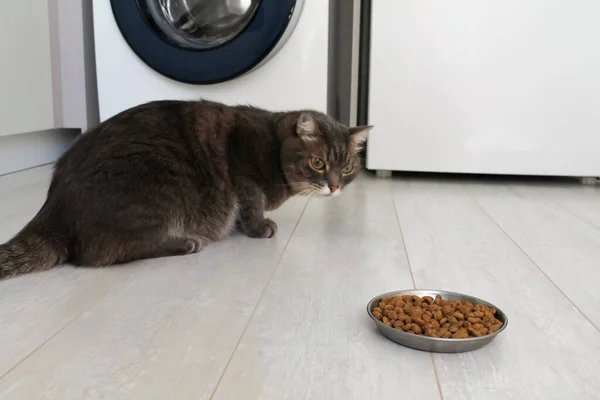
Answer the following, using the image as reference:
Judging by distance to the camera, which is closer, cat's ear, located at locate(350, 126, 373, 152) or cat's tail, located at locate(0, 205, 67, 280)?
cat's tail, located at locate(0, 205, 67, 280)

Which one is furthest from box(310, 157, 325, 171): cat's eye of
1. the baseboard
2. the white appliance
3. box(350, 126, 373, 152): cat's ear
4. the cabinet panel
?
the baseboard

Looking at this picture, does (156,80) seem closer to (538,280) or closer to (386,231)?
(386,231)

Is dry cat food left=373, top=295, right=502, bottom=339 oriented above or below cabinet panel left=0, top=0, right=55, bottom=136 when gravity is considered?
below

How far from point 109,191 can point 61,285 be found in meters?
0.22

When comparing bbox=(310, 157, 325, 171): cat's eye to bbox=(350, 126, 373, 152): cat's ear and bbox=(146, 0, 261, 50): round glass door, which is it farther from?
bbox=(146, 0, 261, 50): round glass door

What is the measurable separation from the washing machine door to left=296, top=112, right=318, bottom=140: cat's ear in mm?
768

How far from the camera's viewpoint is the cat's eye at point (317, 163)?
1.51 meters

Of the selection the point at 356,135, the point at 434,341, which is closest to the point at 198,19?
the point at 356,135

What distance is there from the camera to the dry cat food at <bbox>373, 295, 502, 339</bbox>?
0.90 meters

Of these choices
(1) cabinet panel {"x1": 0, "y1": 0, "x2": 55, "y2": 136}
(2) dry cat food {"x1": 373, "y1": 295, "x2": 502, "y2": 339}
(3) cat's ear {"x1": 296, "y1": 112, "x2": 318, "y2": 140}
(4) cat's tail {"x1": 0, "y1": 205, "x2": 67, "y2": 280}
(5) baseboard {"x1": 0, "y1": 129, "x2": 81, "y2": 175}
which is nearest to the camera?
(2) dry cat food {"x1": 373, "y1": 295, "x2": 502, "y2": 339}

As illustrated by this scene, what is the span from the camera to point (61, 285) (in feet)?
3.71

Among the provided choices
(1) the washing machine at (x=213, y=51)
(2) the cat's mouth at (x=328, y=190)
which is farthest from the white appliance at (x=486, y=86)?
(2) the cat's mouth at (x=328, y=190)

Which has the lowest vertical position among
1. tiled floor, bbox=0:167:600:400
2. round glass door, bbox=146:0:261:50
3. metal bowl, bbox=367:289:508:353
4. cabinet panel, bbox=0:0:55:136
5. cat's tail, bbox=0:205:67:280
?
tiled floor, bbox=0:167:600:400

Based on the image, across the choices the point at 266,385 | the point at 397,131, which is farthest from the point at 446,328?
the point at 397,131
